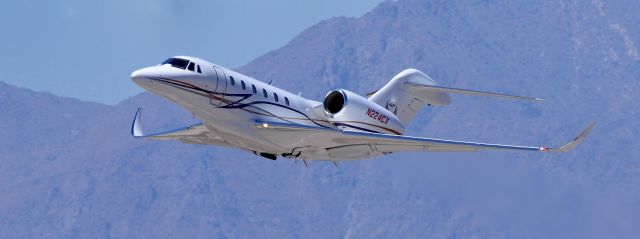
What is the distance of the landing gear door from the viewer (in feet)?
134

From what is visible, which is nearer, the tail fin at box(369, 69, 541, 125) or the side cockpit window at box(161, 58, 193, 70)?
the side cockpit window at box(161, 58, 193, 70)

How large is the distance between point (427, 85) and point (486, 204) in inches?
3864

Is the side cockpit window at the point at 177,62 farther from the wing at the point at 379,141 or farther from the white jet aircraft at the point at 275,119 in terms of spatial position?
the wing at the point at 379,141

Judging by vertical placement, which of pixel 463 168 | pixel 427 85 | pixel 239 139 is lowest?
pixel 239 139

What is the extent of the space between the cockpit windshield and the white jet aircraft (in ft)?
0.08

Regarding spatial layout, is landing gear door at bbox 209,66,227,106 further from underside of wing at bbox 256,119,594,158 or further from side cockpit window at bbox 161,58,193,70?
underside of wing at bbox 256,119,594,158

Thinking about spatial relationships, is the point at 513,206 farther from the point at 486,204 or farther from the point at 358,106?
the point at 358,106

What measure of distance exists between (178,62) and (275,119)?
3.22 m

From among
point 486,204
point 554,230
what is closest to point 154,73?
point 486,204

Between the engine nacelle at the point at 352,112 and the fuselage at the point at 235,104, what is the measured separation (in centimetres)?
9

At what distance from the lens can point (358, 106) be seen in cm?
4416

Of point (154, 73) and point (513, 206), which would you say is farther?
point (513, 206)

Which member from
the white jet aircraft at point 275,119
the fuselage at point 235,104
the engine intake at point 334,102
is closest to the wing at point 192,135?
the white jet aircraft at point 275,119

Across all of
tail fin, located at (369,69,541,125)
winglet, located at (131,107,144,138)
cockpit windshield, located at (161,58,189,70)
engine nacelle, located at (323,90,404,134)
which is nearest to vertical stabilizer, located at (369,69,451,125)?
tail fin, located at (369,69,541,125)
